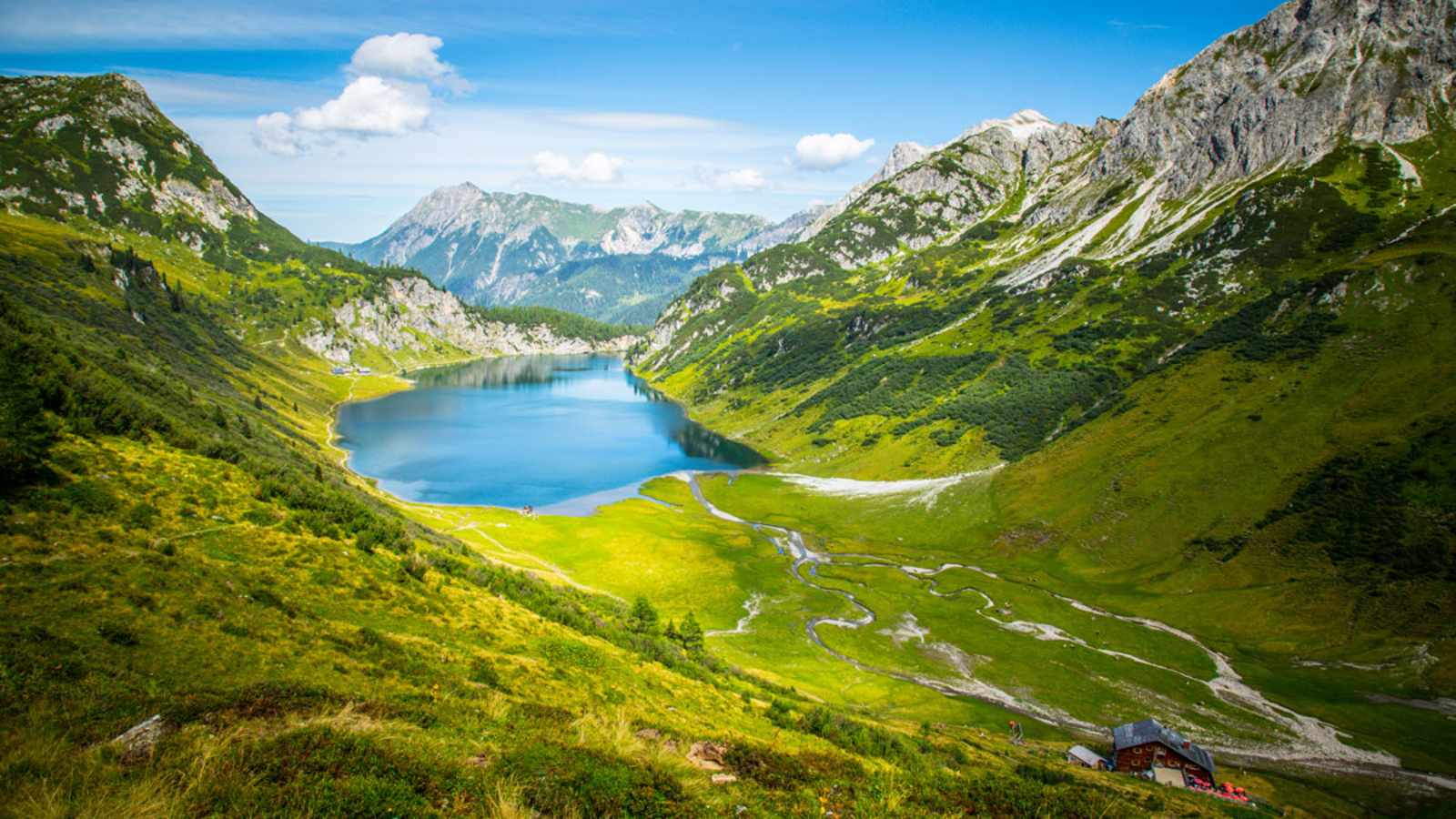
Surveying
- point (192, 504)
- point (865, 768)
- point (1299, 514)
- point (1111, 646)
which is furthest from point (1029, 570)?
point (192, 504)

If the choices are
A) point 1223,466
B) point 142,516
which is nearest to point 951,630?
point 1223,466

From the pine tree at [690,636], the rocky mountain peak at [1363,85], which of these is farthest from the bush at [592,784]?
the rocky mountain peak at [1363,85]

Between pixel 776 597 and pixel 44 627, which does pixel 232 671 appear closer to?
pixel 44 627

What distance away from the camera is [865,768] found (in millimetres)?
20750

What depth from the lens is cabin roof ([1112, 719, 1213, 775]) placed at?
139 feet

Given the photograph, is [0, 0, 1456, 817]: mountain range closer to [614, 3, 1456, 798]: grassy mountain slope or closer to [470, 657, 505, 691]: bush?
[470, 657, 505, 691]: bush

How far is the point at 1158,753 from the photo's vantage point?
43281 mm

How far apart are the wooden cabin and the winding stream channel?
9423 mm

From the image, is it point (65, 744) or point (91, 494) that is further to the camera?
point (91, 494)

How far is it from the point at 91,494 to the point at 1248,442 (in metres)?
119

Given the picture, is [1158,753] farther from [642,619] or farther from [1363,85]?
[1363,85]

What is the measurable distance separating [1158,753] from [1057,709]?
14121 mm

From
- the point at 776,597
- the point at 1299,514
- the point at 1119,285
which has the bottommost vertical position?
the point at 776,597

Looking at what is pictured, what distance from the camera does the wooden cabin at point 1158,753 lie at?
4238 cm
